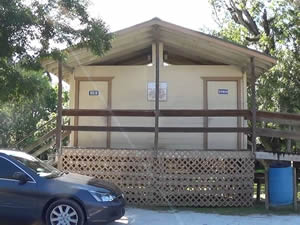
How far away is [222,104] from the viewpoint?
523 inches

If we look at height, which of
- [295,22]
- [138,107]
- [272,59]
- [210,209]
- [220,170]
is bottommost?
[210,209]

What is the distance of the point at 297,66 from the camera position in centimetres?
2041

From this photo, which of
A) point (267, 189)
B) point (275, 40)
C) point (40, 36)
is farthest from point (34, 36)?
point (275, 40)

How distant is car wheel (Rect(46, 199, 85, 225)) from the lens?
8.02m

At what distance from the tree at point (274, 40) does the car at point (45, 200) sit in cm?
1320

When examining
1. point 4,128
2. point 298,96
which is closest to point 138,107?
point 298,96

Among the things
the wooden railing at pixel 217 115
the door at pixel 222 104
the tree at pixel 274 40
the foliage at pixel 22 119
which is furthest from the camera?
the foliage at pixel 22 119

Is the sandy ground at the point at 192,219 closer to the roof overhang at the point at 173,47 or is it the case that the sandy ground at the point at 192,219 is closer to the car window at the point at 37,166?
the car window at the point at 37,166

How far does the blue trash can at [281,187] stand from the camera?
1121cm

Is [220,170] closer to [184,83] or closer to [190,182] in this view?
[190,182]

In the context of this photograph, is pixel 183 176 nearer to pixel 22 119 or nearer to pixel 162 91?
pixel 162 91

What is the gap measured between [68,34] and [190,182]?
4.80 meters

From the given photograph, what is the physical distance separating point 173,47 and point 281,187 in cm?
514

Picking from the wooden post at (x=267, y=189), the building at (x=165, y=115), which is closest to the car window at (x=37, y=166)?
the building at (x=165, y=115)
